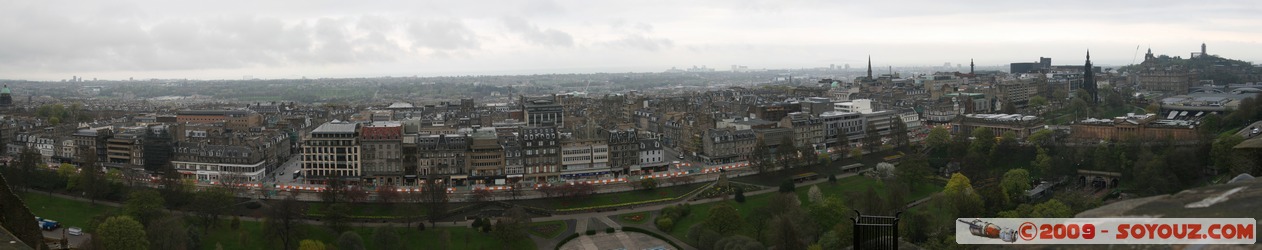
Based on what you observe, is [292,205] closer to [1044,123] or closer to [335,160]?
[335,160]

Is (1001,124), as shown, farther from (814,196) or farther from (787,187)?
(814,196)

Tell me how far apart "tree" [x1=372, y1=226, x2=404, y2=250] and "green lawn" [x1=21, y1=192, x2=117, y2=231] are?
1354 cm

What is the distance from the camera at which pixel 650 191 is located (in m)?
43.8

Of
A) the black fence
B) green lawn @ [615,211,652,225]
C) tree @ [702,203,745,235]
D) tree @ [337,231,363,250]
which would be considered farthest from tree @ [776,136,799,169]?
the black fence

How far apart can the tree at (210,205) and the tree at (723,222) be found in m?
19.6

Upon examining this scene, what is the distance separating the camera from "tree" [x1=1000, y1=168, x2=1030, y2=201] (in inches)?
1474

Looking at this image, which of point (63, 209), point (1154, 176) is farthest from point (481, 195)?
point (1154, 176)

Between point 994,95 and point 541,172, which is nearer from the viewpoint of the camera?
point 541,172

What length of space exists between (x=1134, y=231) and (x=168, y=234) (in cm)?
3115

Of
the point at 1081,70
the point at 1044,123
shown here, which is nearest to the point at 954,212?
the point at 1044,123

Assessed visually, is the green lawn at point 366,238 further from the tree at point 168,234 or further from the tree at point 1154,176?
the tree at point 1154,176

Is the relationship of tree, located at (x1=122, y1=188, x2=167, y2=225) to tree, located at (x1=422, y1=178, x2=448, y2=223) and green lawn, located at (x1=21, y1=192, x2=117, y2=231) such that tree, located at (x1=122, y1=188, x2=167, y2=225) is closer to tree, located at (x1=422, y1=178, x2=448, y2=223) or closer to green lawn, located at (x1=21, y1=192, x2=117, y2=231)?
green lawn, located at (x1=21, y1=192, x2=117, y2=231)

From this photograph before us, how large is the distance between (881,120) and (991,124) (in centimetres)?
824

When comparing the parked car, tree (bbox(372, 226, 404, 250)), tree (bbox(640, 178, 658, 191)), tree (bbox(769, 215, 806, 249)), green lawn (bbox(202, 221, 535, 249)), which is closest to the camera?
tree (bbox(769, 215, 806, 249))
